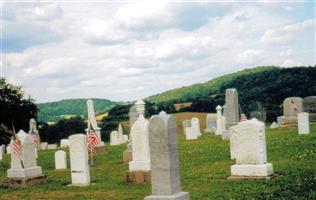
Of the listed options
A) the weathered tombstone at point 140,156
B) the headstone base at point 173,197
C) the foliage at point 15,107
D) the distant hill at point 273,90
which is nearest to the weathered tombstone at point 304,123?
the weathered tombstone at point 140,156

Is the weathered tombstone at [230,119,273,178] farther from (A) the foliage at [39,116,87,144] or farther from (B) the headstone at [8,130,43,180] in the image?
(A) the foliage at [39,116,87,144]

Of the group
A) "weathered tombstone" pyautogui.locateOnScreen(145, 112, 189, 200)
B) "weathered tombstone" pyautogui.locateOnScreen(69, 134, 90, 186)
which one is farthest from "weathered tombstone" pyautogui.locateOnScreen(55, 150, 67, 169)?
"weathered tombstone" pyautogui.locateOnScreen(145, 112, 189, 200)

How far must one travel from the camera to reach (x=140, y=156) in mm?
15727

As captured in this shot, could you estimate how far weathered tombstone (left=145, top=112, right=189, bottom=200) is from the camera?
9281 mm

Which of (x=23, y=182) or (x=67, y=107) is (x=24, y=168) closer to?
(x=23, y=182)

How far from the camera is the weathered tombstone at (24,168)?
17.0 meters

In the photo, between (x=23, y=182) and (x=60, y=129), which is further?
(x=60, y=129)

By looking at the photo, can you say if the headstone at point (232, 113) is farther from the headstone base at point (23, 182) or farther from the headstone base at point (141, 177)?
the headstone base at point (23, 182)

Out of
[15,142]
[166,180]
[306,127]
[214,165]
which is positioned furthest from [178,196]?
[306,127]

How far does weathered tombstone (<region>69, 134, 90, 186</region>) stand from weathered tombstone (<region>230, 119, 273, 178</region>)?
15.5 ft

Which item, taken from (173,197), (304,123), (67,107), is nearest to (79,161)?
(173,197)

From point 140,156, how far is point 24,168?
4.24 m

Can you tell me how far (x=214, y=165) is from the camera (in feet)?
57.7

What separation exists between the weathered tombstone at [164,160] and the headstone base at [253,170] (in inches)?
206
